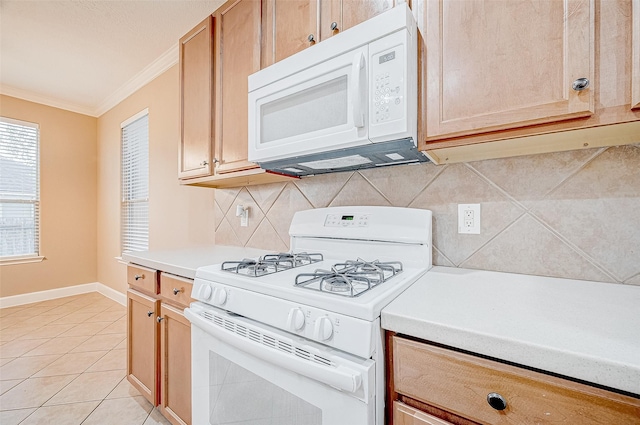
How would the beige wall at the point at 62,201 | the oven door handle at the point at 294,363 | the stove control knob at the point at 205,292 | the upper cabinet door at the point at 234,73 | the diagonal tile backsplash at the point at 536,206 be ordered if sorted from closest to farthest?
the oven door handle at the point at 294,363 < the diagonal tile backsplash at the point at 536,206 < the stove control knob at the point at 205,292 < the upper cabinet door at the point at 234,73 < the beige wall at the point at 62,201

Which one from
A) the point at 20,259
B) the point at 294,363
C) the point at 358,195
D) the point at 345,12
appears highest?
the point at 345,12

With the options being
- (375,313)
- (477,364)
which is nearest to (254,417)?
(375,313)

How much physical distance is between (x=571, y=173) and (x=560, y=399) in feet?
2.73

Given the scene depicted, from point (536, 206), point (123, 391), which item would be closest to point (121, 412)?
point (123, 391)

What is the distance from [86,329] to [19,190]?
214cm

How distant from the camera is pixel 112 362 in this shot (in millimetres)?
2340

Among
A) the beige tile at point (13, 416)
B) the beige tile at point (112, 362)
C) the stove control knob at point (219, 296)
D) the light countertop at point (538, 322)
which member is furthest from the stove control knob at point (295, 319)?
the beige tile at point (112, 362)

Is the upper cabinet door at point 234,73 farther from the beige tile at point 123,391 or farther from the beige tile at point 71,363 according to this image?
the beige tile at point 71,363

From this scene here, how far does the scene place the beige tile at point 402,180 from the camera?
134 centimetres

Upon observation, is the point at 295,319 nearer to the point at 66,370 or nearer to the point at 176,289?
the point at 176,289

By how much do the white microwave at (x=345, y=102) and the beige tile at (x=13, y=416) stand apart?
2057 mm

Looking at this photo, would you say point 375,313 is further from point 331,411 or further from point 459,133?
point 459,133

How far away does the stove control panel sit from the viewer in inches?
54.3

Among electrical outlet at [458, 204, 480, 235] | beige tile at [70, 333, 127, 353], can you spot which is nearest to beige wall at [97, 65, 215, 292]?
beige tile at [70, 333, 127, 353]
